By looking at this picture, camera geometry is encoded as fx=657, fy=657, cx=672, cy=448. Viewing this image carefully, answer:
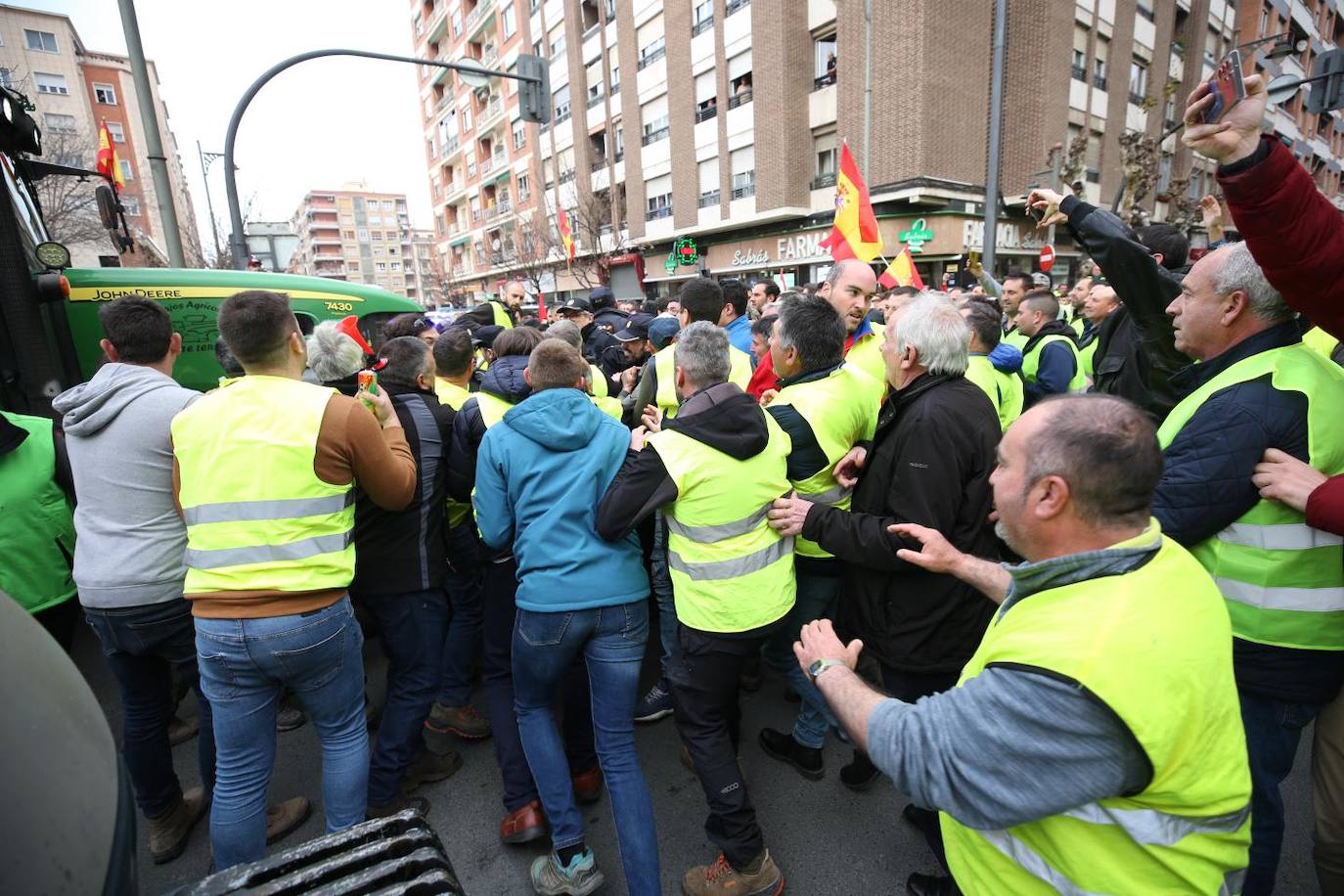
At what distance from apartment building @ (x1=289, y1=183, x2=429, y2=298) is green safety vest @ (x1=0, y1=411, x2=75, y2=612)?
10480 centimetres

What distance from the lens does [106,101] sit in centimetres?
4844

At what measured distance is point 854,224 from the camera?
21.8 ft

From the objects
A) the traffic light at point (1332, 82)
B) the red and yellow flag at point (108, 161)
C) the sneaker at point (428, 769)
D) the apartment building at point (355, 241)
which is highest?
the apartment building at point (355, 241)

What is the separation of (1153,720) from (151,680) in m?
3.38

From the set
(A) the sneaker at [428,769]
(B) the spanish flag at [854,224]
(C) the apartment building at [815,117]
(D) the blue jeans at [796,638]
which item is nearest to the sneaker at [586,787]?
(A) the sneaker at [428,769]

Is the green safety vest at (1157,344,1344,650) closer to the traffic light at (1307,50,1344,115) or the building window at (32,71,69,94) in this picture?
the traffic light at (1307,50,1344,115)

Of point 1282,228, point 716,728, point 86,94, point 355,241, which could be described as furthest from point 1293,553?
point 355,241

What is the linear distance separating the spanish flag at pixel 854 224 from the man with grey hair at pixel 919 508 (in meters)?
4.38

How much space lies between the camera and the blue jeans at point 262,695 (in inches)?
85.7

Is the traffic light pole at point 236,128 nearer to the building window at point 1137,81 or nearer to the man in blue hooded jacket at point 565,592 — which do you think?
the man in blue hooded jacket at point 565,592

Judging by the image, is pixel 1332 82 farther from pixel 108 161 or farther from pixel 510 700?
pixel 108 161

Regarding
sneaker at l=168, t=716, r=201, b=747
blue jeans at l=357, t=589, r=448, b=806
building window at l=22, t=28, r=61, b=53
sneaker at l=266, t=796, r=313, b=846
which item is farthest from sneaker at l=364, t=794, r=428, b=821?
building window at l=22, t=28, r=61, b=53

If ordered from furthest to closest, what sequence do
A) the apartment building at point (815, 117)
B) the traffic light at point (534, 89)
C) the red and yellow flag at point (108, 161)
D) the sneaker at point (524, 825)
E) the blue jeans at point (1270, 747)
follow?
1. the apartment building at point (815, 117)
2. the traffic light at point (534, 89)
3. the red and yellow flag at point (108, 161)
4. the sneaker at point (524, 825)
5. the blue jeans at point (1270, 747)

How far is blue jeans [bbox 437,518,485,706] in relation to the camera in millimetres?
3281
